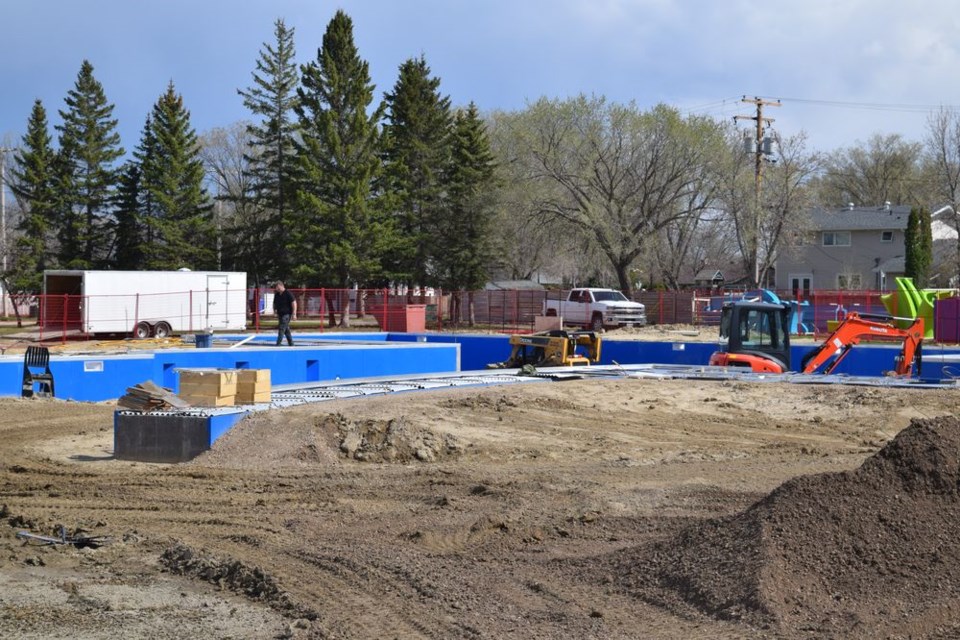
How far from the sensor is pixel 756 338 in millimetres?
22328

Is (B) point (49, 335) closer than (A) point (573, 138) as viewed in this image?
Yes

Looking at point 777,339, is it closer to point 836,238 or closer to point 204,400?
point 204,400

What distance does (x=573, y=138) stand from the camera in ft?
169

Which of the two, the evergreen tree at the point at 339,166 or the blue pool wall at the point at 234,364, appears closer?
the blue pool wall at the point at 234,364

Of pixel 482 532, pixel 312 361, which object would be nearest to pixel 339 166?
pixel 312 361

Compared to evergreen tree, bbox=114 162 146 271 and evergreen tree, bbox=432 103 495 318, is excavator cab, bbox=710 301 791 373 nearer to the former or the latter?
evergreen tree, bbox=432 103 495 318

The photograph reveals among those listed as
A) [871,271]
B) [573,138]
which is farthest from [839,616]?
[871,271]

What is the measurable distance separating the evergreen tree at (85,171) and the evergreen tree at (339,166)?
1287 centimetres

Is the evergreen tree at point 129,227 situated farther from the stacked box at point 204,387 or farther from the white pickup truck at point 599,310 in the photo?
the stacked box at point 204,387

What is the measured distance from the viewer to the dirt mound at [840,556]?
6.75 m

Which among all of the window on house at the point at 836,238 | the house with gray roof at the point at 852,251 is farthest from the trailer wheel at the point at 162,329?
the window on house at the point at 836,238

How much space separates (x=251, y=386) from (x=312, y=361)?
10020 millimetres

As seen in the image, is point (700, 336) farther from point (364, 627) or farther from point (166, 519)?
point (364, 627)

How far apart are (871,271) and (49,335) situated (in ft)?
161
